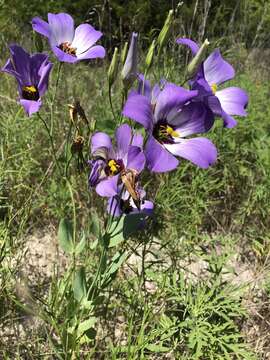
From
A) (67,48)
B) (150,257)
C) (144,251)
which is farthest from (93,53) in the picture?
(150,257)

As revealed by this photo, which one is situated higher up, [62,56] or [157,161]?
[62,56]

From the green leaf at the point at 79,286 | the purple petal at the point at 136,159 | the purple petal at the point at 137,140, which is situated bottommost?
the green leaf at the point at 79,286

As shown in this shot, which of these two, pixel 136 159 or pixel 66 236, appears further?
pixel 66 236

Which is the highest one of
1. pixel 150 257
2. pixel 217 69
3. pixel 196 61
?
pixel 196 61

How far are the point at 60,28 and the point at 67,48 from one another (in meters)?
0.07

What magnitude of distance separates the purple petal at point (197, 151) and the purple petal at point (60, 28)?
565 mm

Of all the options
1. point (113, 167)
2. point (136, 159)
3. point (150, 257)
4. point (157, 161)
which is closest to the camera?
point (157, 161)

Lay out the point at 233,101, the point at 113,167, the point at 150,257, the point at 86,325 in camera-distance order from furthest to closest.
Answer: the point at 150,257
the point at 86,325
the point at 233,101
the point at 113,167

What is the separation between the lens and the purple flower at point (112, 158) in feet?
4.02

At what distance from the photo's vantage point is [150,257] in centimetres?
235

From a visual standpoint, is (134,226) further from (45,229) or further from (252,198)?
(252,198)

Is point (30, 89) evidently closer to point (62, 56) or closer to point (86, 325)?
point (62, 56)

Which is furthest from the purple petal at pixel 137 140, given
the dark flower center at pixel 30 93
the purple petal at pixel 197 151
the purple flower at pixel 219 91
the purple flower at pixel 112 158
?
the dark flower center at pixel 30 93

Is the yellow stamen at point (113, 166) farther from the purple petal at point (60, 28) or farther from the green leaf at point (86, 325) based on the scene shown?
the green leaf at point (86, 325)
